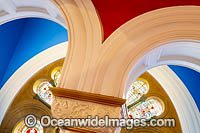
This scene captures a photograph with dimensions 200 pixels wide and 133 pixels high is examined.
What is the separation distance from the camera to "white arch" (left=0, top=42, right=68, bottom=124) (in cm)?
602

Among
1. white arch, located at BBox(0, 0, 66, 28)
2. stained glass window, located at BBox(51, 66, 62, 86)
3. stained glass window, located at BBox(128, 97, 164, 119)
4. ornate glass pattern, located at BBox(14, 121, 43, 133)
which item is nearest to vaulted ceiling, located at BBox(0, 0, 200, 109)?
stained glass window, located at BBox(51, 66, 62, 86)

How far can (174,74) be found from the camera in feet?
19.4

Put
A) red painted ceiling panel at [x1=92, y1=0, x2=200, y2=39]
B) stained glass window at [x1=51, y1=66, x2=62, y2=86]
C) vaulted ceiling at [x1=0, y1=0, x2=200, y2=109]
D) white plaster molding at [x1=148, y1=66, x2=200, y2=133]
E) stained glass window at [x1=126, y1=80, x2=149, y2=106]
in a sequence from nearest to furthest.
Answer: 1. red painted ceiling panel at [x1=92, y1=0, x2=200, y2=39]
2. vaulted ceiling at [x1=0, y1=0, x2=200, y2=109]
3. white plaster molding at [x1=148, y1=66, x2=200, y2=133]
4. stained glass window at [x1=126, y1=80, x2=149, y2=106]
5. stained glass window at [x1=51, y1=66, x2=62, y2=86]

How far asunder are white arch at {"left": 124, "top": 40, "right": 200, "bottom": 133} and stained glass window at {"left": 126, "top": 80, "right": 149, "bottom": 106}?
52cm

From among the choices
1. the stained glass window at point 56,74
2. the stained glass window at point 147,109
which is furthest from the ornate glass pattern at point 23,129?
the stained glass window at point 147,109

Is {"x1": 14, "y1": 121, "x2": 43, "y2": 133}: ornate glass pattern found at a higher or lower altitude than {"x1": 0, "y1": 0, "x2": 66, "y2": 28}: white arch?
lower

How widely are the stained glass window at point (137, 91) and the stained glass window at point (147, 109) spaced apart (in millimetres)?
207

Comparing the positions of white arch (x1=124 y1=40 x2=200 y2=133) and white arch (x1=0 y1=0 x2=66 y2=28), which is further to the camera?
white arch (x1=0 y1=0 x2=66 y2=28)

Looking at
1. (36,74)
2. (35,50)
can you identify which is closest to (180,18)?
(35,50)

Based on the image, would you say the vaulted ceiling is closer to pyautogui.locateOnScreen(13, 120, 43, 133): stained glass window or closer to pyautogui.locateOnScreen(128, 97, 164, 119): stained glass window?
pyautogui.locateOnScreen(128, 97, 164, 119): stained glass window

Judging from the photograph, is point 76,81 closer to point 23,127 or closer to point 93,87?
point 93,87

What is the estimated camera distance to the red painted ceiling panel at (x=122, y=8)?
262 cm

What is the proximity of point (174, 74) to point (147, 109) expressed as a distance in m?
1.39

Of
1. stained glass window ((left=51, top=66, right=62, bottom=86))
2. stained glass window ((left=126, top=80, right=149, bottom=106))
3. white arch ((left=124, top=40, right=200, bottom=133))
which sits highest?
stained glass window ((left=51, top=66, right=62, bottom=86))
